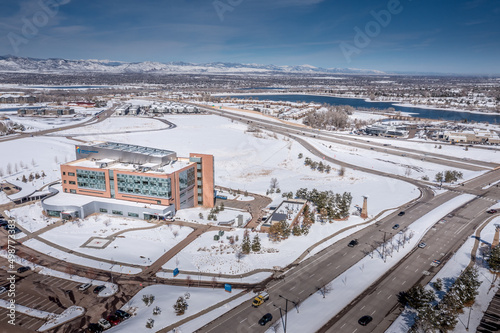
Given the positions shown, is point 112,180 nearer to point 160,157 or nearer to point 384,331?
point 160,157

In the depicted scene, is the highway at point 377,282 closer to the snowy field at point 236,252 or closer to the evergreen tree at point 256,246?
the snowy field at point 236,252

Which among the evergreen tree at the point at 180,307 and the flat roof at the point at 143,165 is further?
the flat roof at the point at 143,165

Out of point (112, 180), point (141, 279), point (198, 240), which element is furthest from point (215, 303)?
point (112, 180)

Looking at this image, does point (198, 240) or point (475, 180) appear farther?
point (475, 180)

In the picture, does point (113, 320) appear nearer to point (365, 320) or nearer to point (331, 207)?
point (365, 320)

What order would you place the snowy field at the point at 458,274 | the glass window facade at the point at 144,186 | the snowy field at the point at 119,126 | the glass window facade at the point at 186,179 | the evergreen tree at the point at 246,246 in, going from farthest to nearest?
the snowy field at the point at 119,126, the glass window facade at the point at 186,179, the glass window facade at the point at 144,186, the evergreen tree at the point at 246,246, the snowy field at the point at 458,274

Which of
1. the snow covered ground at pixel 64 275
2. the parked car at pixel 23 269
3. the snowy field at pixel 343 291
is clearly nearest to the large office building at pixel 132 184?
the snow covered ground at pixel 64 275

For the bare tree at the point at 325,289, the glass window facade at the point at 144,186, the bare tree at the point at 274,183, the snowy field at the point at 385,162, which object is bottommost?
the bare tree at the point at 325,289
